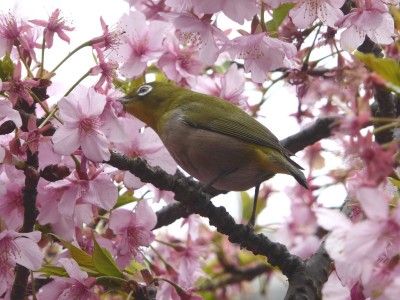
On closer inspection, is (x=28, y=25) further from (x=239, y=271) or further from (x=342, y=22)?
(x=239, y=271)

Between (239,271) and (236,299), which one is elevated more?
(239,271)

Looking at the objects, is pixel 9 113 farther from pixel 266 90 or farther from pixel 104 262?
pixel 266 90

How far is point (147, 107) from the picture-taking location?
345cm

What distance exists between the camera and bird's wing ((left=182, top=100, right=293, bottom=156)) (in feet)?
10.3

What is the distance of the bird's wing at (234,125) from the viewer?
314cm

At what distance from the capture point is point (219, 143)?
3.20 m

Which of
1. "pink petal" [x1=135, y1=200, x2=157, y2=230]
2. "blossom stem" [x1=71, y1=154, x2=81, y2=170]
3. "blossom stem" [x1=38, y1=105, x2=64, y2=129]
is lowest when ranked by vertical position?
"pink petal" [x1=135, y1=200, x2=157, y2=230]

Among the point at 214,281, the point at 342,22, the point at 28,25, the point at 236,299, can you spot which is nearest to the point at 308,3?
the point at 342,22

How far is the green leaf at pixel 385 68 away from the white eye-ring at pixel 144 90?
5.77 ft

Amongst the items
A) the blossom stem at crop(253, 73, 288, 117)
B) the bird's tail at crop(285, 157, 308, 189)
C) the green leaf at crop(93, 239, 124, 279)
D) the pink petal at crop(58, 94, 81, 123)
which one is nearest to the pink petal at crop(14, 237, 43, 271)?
the green leaf at crop(93, 239, 124, 279)

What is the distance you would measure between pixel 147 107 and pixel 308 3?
43.6 inches

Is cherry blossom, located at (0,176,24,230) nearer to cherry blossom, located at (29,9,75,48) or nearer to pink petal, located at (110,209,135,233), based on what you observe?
pink petal, located at (110,209,135,233)

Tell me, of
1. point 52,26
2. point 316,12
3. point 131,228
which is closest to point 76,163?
point 131,228

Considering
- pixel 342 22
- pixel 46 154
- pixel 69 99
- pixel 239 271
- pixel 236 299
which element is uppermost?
pixel 342 22
